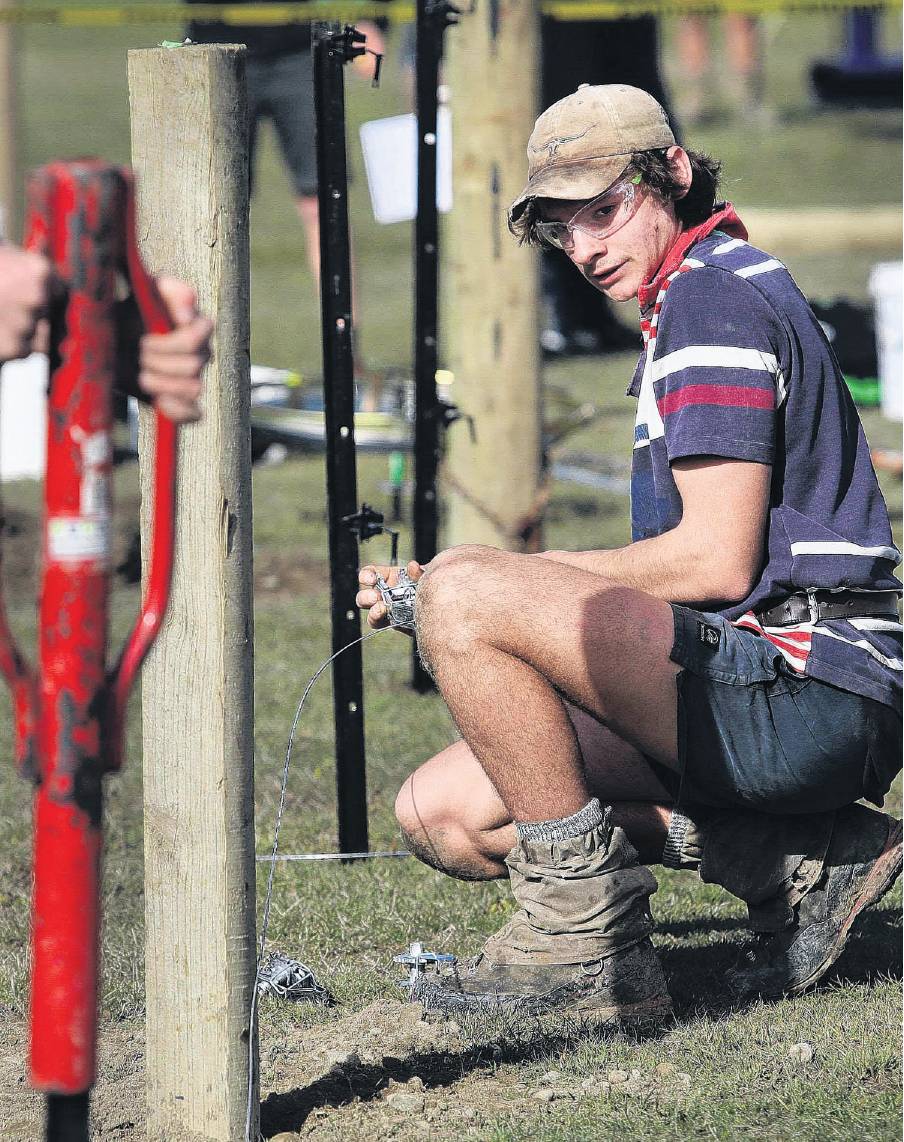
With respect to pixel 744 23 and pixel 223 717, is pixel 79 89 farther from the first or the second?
pixel 223 717

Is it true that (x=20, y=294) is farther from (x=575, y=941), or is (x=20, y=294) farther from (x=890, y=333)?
(x=890, y=333)

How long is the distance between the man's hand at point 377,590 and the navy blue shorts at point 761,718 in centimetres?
50

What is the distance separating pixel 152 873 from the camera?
2477 mm

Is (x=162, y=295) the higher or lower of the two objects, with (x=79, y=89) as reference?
lower

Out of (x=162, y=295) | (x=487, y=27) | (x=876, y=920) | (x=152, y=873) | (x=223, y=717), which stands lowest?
Answer: (x=876, y=920)

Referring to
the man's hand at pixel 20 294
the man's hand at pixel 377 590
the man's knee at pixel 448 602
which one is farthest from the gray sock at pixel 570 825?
the man's hand at pixel 20 294

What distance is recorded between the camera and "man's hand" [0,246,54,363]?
1.68 m

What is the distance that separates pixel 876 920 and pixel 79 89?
991 inches

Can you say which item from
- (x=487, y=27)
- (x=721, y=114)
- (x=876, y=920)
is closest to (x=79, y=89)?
(x=721, y=114)

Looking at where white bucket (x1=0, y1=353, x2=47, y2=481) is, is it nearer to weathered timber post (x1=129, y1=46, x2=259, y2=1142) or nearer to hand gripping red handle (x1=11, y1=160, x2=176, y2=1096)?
weathered timber post (x1=129, y1=46, x2=259, y2=1142)

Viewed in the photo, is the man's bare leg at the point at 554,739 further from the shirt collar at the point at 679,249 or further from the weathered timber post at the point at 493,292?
the weathered timber post at the point at 493,292

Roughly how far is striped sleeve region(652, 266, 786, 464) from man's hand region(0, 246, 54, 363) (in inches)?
51.9

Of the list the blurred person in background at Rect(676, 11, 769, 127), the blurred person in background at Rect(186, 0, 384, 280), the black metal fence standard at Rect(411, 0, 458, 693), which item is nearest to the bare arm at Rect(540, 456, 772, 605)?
the black metal fence standard at Rect(411, 0, 458, 693)

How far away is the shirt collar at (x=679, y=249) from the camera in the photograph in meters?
2.93
